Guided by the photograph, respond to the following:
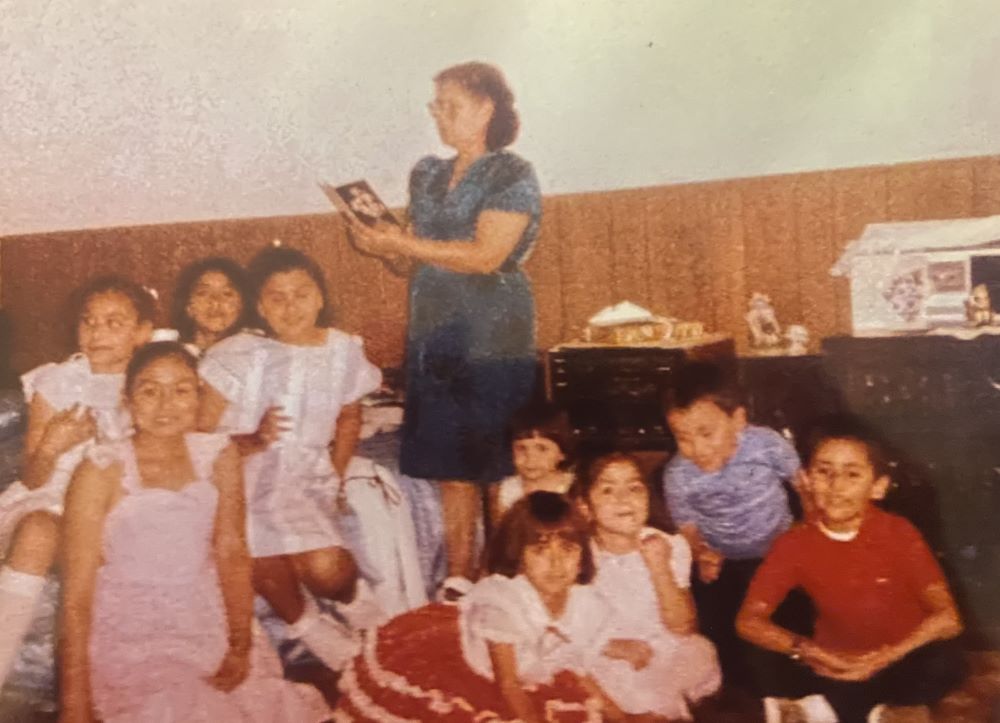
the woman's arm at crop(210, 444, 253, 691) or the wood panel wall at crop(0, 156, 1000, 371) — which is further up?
the wood panel wall at crop(0, 156, 1000, 371)

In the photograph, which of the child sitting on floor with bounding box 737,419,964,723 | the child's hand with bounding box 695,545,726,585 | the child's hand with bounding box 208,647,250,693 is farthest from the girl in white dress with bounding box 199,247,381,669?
the child sitting on floor with bounding box 737,419,964,723

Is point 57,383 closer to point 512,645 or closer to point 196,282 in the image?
point 196,282

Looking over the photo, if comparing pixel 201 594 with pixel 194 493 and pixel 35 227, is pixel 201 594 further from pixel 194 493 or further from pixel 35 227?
pixel 35 227

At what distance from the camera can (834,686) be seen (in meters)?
1.96

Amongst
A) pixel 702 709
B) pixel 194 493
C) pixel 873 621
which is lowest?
pixel 702 709

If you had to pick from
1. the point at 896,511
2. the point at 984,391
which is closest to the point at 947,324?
the point at 984,391

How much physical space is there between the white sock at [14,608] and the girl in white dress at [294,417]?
1.42ft

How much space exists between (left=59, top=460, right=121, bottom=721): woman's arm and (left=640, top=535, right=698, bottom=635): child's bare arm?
3.51ft

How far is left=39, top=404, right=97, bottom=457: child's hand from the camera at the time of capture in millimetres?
2074

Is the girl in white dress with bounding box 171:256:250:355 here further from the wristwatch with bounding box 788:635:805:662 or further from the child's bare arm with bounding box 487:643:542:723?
the wristwatch with bounding box 788:635:805:662

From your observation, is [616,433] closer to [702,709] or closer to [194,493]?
[702,709]

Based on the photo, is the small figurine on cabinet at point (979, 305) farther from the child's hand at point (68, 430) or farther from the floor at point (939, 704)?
the child's hand at point (68, 430)

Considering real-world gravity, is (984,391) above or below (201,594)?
above

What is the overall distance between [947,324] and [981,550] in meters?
0.43
